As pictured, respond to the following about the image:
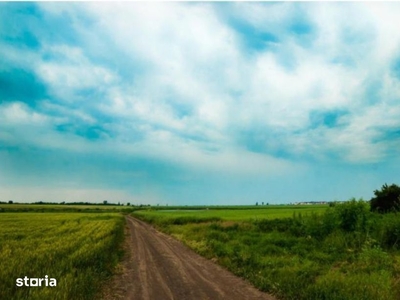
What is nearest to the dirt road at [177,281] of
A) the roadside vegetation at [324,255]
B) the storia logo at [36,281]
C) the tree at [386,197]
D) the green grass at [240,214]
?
the roadside vegetation at [324,255]

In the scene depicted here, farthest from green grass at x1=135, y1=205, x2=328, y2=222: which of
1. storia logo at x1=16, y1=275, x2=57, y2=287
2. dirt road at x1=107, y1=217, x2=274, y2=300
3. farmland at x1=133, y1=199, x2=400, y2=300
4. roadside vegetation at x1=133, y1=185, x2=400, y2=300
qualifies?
storia logo at x1=16, y1=275, x2=57, y2=287

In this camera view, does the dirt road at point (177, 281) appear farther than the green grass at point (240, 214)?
No

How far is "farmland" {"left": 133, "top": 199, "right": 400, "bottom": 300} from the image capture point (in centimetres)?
1216

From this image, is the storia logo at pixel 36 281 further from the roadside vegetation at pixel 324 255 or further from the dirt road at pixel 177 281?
the roadside vegetation at pixel 324 255

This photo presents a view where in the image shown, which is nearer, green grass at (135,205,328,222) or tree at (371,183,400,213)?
tree at (371,183,400,213)

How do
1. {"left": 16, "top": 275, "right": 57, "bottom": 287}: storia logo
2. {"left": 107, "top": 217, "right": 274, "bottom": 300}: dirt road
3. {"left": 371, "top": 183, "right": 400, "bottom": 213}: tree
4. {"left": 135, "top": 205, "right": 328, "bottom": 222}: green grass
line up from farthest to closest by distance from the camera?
{"left": 135, "top": 205, "right": 328, "bottom": 222}: green grass < {"left": 371, "top": 183, "right": 400, "bottom": 213}: tree < {"left": 107, "top": 217, "right": 274, "bottom": 300}: dirt road < {"left": 16, "top": 275, "right": 57, "bottom": 287}: storia logo

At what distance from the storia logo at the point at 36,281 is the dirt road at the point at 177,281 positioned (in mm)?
2083

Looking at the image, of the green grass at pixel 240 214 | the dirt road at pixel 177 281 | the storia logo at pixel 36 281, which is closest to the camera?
the storia logo at pixel 36 281

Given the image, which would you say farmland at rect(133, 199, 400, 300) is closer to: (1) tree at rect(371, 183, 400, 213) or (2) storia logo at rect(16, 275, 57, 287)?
(2) storia logo at rect(16, 275, 57, 287)

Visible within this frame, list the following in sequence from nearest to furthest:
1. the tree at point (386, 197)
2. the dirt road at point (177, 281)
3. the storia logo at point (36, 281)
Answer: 1. the storia logo at point (36, 281)
2. the dirt road at point (177, 281)
3. the tree at point (386, 197)

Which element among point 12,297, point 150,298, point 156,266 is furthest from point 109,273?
point 12,297

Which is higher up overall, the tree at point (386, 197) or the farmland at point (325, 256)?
the tree at point (386, 197)

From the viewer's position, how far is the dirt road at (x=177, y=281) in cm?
1211

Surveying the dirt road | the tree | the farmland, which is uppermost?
the tree
